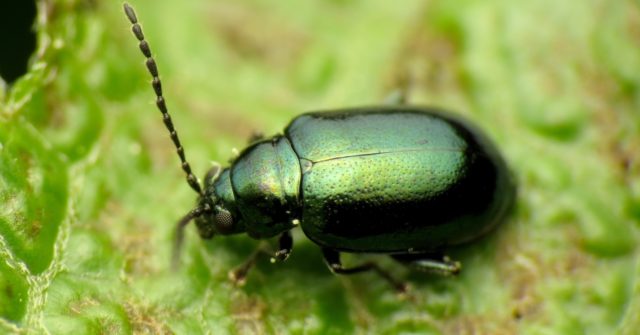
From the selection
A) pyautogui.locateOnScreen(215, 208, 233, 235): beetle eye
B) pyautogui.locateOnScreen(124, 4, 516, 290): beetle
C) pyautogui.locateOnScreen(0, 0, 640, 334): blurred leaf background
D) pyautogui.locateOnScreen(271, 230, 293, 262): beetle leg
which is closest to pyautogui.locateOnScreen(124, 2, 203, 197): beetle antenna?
pyautogui.locateOnScreen(124, 4, 516, 290): beetle

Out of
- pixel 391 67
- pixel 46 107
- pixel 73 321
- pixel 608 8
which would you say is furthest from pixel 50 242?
pixel 608 8

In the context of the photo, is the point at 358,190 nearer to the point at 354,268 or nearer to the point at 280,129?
the point at 354,268

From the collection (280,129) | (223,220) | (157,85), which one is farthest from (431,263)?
(157,85)

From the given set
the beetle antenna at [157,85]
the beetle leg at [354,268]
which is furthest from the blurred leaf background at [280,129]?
the beetle antenna at [157,85]

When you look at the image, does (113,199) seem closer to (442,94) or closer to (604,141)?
(442,94)

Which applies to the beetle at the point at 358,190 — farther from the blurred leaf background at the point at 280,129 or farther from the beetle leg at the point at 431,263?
the blurred leaf background at the point at 280,129
